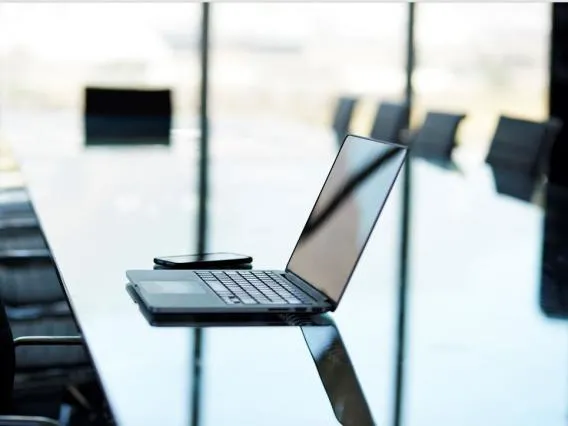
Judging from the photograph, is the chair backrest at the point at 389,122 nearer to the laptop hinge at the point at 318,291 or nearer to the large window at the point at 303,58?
the large window at the point at 303,58

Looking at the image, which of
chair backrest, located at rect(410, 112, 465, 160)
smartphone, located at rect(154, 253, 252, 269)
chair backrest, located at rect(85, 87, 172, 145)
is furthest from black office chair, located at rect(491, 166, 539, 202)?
chair backrest, located at rect(85, 87, 172, 145)

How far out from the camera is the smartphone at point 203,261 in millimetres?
1722

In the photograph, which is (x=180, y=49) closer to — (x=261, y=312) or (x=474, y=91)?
(x=474, y=91)

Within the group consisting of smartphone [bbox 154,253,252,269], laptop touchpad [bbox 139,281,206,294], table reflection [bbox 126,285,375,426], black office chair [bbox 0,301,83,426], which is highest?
laptop touchpad [bbox 139,281,206,294]

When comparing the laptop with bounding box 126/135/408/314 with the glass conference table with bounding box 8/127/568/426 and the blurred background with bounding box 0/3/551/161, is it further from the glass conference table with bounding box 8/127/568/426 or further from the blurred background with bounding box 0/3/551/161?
the blurred background with bounding box 0/3/551/161

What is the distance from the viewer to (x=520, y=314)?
5.16 ft

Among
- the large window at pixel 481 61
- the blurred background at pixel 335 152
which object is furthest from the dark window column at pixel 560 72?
the large window at pixel 481 61

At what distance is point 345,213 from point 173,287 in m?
0.27

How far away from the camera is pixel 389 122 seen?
5.02 metres

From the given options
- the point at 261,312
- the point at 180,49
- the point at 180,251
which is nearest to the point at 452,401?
the point at 261,312

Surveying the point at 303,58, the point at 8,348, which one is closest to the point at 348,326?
the point at 8,348

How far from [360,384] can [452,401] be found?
0.11m

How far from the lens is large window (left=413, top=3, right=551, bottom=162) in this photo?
308 inches

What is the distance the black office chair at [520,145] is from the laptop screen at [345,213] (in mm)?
2173
